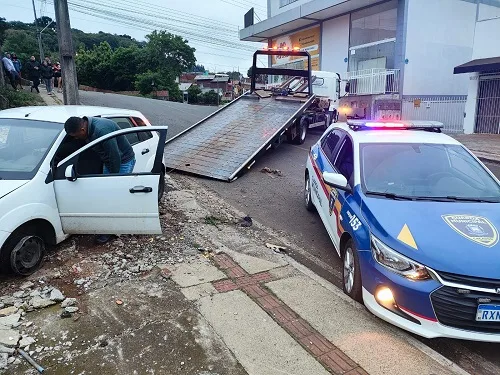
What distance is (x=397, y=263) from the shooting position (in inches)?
123

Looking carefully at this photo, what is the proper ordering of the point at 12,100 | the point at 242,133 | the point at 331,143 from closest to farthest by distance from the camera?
the point at 331,143, the point at 242,133, the point at 12,100

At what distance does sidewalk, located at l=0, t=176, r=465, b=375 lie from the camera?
2.91m

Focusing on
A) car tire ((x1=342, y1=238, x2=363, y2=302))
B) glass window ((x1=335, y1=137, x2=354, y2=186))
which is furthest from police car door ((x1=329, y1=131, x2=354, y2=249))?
car tire ((x1=342, y1=238, x2=363, y2=302))

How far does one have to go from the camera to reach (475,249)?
304 cm

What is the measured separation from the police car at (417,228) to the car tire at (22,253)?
309 cm

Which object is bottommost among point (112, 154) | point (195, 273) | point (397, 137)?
point (195, 273)

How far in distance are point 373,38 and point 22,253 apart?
24.2 m

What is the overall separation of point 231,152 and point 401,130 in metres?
4.99

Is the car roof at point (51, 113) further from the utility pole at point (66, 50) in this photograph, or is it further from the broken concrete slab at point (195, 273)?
the utility pole at point (66, 50)

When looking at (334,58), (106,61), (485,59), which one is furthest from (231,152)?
(106,61)

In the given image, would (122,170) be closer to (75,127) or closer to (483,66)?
(75,127)

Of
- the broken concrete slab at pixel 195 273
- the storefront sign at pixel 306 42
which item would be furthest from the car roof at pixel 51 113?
the storefront sign at pixel 306 42

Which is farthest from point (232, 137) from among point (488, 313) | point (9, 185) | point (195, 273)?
point (488, 313)

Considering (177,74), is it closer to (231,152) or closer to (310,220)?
(231,152)
